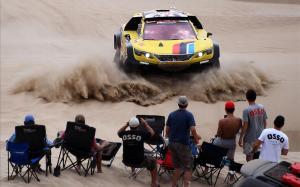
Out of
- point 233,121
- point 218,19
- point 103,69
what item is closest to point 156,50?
point 103,69

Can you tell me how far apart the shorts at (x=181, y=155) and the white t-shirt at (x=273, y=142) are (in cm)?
111

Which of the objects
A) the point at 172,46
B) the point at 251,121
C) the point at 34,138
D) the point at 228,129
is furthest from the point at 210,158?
the point at 172,46

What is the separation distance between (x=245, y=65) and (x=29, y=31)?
12592mm

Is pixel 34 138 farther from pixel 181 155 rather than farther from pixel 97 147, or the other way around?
pixel 181 155

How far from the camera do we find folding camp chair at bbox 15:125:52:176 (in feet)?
27.5

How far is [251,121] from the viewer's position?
343 inches

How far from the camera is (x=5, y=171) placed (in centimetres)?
880

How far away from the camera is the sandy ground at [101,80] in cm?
1191

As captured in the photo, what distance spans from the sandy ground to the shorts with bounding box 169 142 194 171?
0.67m

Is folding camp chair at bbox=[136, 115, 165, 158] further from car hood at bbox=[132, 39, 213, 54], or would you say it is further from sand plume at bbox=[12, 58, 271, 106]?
car hood at bbox=[132, 39, 213, 54]

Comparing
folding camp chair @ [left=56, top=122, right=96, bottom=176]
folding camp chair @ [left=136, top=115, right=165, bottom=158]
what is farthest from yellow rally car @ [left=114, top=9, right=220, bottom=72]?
folding camp chair @ [left=56, top=122, right=96, bottom=176]

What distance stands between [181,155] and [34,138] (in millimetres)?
2037

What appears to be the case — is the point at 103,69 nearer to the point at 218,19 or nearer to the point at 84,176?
the point at 84,176

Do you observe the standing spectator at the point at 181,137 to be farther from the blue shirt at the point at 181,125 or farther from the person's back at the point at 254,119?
the person's back at the point at 254,119
